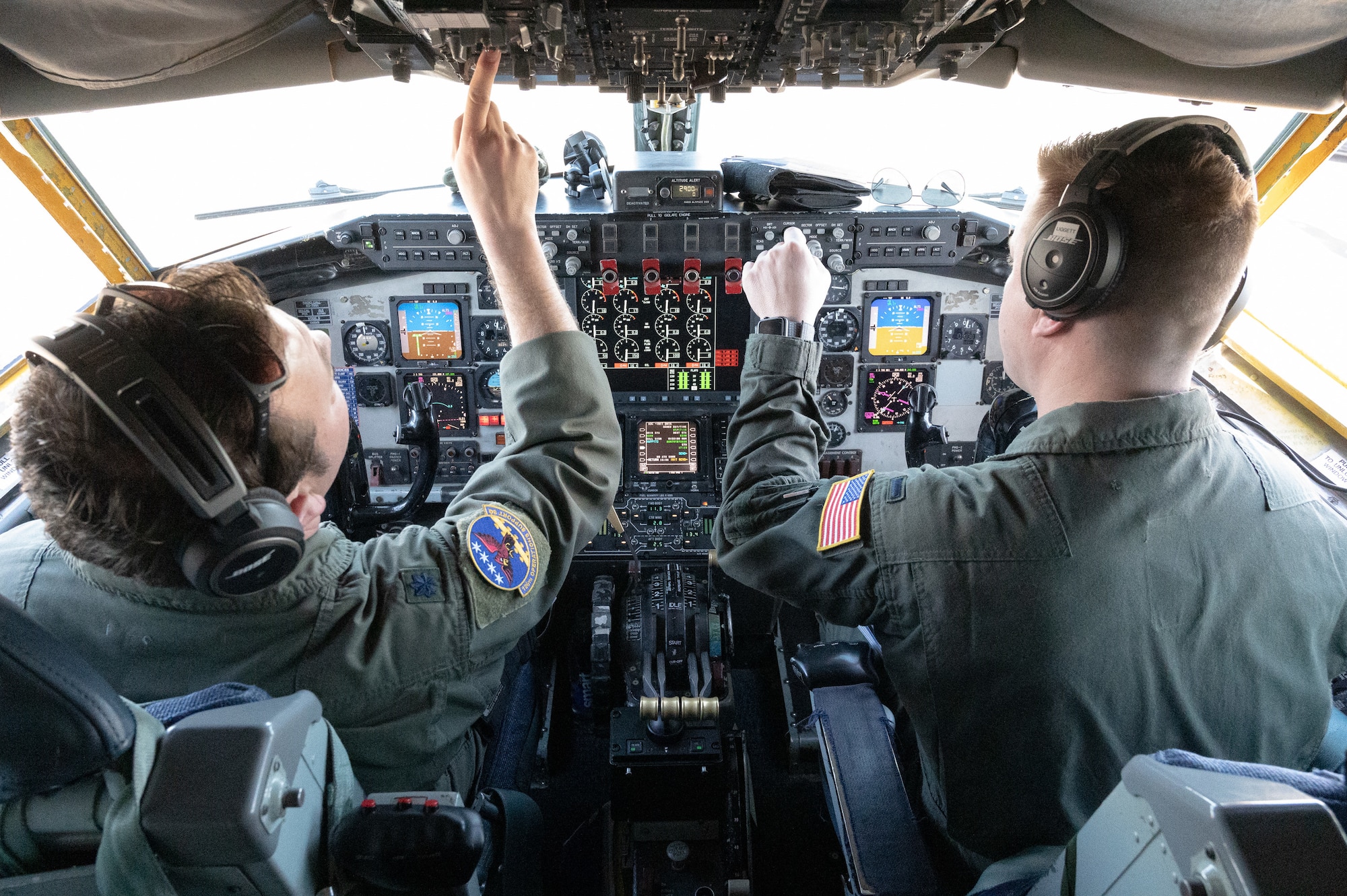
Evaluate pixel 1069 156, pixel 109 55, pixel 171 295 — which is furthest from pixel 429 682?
pixel 109 55

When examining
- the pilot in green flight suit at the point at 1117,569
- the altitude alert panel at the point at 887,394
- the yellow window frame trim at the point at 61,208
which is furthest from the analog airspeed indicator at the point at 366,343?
the pilot in green flight suit at the point at 1117,569

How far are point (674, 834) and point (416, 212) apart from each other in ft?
6.94

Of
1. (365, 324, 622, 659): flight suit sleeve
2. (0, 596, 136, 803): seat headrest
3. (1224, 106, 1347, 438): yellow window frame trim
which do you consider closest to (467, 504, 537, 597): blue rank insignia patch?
(365, 324, 622, 659): flight suit sleeve

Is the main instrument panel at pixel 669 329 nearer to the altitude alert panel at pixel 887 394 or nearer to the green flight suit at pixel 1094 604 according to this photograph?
the altitude alert panel at pixel 887 394

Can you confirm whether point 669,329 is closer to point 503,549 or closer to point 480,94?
point 480,94

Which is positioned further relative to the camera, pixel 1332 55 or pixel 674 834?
pixel 674 834

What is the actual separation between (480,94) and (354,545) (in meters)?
0.77

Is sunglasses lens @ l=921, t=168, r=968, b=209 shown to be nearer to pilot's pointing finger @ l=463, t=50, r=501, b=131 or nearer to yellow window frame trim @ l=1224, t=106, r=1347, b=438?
yellow window frame trim @ l=1224, t=106, r=1347, b=438

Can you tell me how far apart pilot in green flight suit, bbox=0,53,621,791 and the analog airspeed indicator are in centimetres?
175

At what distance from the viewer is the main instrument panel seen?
8.57 feet

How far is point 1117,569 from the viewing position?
3.23ft

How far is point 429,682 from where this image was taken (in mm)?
1080

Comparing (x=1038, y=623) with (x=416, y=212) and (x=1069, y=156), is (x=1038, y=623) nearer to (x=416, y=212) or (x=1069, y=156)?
(x=1069, y=156)

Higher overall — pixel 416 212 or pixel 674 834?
pixel 416 212
